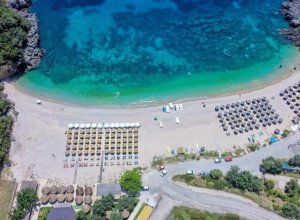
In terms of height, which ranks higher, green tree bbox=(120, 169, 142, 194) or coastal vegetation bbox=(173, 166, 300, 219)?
green tree bbox=(120, 169, 142, 194)

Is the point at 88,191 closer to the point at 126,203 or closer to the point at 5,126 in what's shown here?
the point at 126,203

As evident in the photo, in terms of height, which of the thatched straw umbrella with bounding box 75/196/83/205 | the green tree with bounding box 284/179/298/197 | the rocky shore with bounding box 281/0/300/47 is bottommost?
the green tree with bounding box 284/179/298/197

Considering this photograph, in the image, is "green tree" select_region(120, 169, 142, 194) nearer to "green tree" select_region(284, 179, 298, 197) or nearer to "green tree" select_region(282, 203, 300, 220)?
"green tree" select_region(282, 203, 300, 220)

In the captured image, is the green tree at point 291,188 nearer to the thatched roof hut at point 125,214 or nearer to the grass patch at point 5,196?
the thatched roof hut at point 125,214

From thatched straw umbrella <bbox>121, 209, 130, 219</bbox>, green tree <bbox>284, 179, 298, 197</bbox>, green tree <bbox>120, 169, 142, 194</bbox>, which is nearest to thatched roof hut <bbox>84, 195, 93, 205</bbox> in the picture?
green tree <bbox>120, 169, 142, 194</bbox>

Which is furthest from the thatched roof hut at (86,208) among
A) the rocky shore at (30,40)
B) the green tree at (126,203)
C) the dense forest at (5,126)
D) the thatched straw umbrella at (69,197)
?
the rocky shore at (30,40)
